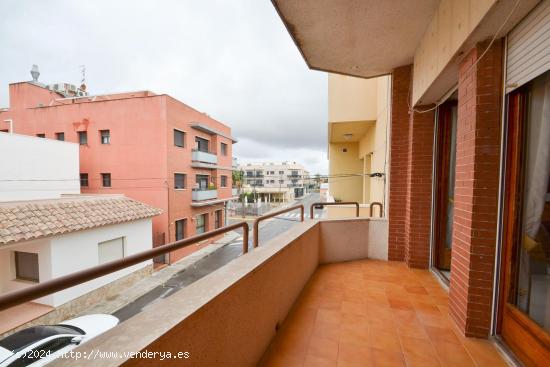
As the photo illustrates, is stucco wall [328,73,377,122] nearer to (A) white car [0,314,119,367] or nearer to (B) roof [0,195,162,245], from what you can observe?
(A) white car [0,314,119,367]

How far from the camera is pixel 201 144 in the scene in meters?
15.8

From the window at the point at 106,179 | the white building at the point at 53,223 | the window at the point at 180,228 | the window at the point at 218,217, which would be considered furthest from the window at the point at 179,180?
the window at the point at 218,217

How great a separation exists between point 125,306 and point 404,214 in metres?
6.39

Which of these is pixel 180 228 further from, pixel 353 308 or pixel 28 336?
pixel 353 308

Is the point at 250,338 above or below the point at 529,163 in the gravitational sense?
below

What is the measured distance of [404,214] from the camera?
3.57 meters

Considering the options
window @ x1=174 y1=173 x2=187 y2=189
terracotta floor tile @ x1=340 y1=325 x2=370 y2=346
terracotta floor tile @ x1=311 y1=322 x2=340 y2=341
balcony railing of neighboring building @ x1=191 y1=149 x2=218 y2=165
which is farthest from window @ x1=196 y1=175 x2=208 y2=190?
terracotta floor tile @ x1=340 y1=325 x2=370 y2=346

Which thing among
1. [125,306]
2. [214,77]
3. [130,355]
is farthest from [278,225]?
[130,355]

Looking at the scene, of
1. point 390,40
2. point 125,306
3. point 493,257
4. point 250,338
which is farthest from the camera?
point 125,306

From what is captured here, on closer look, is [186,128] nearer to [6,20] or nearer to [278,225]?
[6,20]

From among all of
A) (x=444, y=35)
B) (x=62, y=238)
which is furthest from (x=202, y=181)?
(x=444, y=35)

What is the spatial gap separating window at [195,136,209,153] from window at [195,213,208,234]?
15.1 feet

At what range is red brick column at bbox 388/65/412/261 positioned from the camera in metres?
3.51

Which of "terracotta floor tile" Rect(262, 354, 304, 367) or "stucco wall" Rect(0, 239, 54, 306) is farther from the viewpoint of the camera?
"stucco wall" Rect(0, 239, 54, 306)
